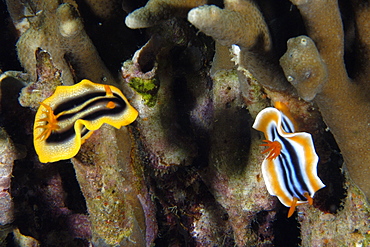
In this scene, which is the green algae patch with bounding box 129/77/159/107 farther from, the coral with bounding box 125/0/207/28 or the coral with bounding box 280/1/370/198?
the coral with bounding box 280/1/370/198

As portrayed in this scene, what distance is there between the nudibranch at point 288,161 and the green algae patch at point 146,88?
116 centimetres

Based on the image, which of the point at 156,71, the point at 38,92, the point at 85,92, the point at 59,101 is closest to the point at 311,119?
the point at 156,71

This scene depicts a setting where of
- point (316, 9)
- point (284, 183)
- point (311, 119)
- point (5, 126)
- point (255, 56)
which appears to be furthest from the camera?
point (5, 126)

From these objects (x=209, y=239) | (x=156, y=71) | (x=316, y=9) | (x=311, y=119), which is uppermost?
(x=316, y=9)

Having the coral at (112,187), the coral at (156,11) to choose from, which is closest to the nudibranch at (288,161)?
the coral at (156,11)

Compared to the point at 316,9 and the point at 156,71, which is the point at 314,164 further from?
the point at 156,71

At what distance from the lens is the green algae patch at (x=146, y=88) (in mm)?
2809

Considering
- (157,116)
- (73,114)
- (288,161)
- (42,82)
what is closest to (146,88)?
(157,116)

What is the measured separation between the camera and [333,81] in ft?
6.41

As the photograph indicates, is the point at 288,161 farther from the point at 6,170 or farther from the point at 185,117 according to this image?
the point at 6,170

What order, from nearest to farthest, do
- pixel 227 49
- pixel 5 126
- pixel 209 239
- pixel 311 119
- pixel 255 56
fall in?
1. pixel 255 56
2. pixel 311 119
3. pixel 227 49
4. pixel 5 126
5. pixel 209 239

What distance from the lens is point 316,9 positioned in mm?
1728

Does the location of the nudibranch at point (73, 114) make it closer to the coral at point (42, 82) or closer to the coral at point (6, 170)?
the coral at point (42, 82)

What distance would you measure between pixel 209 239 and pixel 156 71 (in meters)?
2.51
